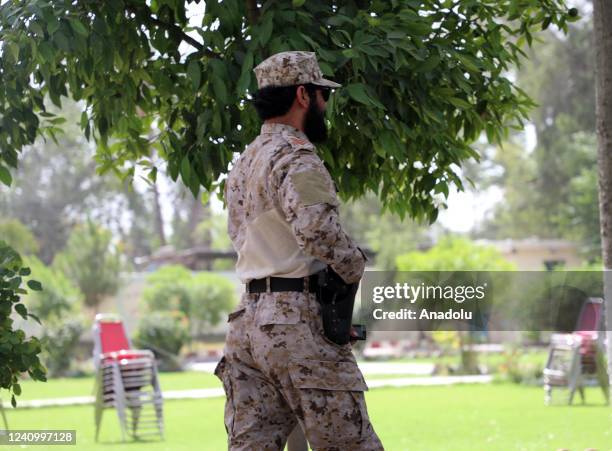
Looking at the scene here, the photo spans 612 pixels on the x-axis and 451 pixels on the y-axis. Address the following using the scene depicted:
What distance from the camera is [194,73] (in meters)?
4.64

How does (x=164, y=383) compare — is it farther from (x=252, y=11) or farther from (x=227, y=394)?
(x=227, y=394)

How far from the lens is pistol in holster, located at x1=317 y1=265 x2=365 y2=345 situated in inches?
Result: 137

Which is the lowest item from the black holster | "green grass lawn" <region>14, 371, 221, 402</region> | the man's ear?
"green grass lawn" <region>14, 371, 221, 402</region>

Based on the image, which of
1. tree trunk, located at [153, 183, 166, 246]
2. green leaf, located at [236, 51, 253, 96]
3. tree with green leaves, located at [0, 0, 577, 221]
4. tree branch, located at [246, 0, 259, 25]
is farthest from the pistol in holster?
tree trunk, located at [153, 183, 166, 246]

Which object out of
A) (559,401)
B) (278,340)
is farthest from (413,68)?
(559,401)

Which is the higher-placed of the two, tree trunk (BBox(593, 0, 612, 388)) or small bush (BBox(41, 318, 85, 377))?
tree trunk (BBox(593, 0, 612, 388))

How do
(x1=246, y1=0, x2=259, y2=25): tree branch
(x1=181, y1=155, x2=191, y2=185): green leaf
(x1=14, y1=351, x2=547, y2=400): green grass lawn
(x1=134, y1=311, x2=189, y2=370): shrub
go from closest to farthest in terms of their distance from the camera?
(x1=181, y1=155, x2=191, y2=185): green leaf
(x1=246, y1=0, x2=259, y2=25): tree branch
(x1=14, y1=351, x2=547, y2=400): green grass lawn
(x1=134, y1=311, x2=189, y2=370): shrub

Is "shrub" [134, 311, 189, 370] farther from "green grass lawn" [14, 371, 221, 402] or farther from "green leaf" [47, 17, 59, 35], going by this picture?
"green leaf" [47, 17, 59, 35]

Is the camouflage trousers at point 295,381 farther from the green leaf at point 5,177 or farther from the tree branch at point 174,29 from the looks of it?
the green leaf at point 5,177

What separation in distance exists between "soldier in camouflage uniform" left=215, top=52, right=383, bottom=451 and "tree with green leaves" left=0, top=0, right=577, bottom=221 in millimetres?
683

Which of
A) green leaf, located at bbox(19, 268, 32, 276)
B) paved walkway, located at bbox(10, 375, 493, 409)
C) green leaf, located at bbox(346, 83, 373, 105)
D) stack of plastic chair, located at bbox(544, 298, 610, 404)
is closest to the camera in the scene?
green leaf, located at bbox(346, 83, 373, 105)

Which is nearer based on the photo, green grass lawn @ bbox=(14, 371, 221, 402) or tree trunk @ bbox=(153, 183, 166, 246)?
green grass lawn @ bbox=(14, 371, 221, 402)

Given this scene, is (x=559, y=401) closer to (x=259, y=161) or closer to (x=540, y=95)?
(x=259, y=161)

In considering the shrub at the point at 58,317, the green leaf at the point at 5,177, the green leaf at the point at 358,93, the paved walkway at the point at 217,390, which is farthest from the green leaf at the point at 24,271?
the shrub at the point at 58,317
